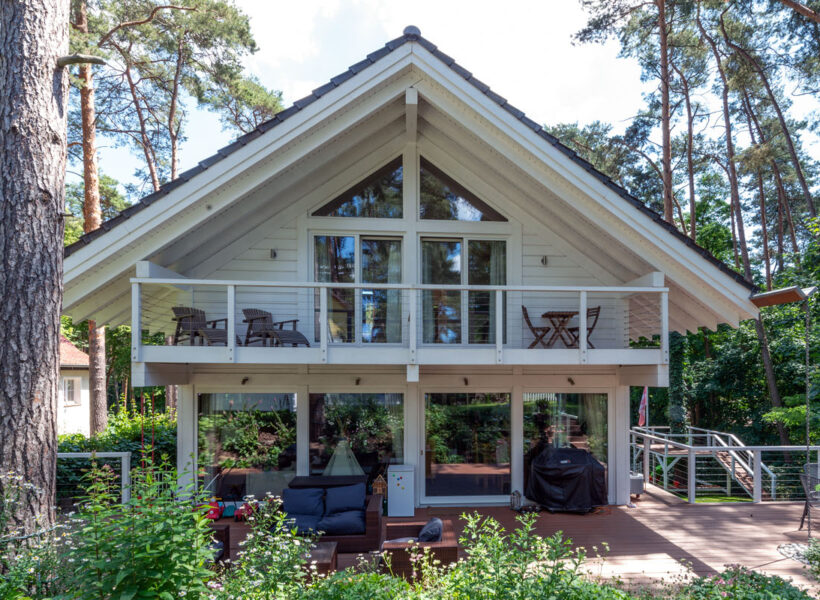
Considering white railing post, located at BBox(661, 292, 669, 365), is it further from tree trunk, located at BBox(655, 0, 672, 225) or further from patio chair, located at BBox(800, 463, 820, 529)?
tree trunk, located at BBox(655, 0, 672, 225)

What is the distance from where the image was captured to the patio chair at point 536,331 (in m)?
7.91

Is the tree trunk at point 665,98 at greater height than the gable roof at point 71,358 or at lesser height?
greater

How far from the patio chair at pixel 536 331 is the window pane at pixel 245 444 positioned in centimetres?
414

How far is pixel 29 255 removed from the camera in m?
4.72

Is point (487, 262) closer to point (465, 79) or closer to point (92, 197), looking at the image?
point (465, 79)

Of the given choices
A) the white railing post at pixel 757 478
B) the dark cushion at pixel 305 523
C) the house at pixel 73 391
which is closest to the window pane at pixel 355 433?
the dark cushion at pixel 305 523

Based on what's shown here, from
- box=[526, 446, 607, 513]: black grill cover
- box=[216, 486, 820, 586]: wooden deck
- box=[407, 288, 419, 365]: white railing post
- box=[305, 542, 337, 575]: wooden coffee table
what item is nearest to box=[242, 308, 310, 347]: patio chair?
box=[407, 288, 419, 365]: white railing post

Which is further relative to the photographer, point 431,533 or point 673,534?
point 673,534

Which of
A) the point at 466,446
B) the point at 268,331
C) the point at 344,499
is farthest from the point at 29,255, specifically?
the point at 466,446

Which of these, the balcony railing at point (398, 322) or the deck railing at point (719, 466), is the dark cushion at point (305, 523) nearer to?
the balcony railing at point (398, 322)

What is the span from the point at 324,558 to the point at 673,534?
16.7 feet

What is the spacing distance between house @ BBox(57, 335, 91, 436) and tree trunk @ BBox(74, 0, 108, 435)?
26.9 ft

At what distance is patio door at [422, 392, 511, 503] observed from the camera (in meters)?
8.39

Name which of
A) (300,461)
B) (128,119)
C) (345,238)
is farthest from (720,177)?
(128,119)
